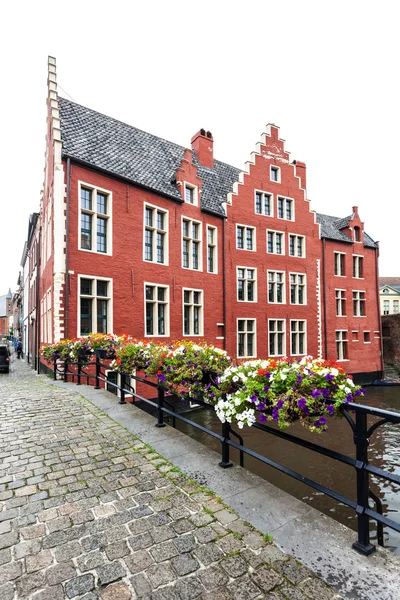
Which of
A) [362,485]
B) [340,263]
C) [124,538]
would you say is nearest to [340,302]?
[340,263]

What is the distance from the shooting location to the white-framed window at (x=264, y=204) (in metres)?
21.6

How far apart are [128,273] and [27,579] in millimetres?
13167

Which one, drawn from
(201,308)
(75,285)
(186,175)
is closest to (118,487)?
(75,285)

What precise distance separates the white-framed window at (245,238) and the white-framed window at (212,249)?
174cm

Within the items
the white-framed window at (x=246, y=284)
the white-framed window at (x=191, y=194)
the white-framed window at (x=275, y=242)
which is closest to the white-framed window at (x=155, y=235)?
the white-framed window at (x=191, y=194)

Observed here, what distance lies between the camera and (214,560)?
251 centimetres

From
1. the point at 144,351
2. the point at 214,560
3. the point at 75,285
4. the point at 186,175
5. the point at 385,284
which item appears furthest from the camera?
the point at 385,284

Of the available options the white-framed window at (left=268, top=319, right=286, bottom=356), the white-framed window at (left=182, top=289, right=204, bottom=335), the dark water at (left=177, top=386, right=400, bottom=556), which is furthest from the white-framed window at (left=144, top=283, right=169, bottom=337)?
the white-framed window at (left=268, top=319, right=286, bottom=356)

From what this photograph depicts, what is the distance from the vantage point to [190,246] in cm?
1775

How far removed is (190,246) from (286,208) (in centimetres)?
899

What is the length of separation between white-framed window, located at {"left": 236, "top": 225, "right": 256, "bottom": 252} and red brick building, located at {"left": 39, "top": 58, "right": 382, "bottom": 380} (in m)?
0.07

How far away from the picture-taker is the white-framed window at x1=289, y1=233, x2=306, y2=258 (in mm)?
22828

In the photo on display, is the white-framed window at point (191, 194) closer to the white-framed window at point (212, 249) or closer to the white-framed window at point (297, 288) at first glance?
the white-framed window at point (212, 249)

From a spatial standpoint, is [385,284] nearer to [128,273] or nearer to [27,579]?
[128,273]
